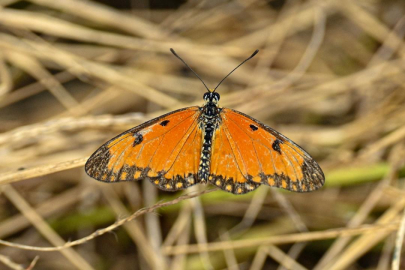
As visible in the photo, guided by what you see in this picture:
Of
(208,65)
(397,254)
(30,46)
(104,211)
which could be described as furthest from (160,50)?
(397,254)

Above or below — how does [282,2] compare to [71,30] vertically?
above

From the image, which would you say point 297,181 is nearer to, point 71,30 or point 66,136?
point 66,136

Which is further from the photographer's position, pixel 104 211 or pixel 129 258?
pixel 129 258

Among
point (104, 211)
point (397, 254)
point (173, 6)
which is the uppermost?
point (173, 6)

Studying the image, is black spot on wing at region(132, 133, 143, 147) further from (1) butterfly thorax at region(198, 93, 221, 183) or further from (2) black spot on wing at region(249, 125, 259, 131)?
(2) black spot on wing at region(249, 125, 259, 131)

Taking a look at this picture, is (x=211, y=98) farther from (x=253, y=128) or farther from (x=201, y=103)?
(x=201, y=103)

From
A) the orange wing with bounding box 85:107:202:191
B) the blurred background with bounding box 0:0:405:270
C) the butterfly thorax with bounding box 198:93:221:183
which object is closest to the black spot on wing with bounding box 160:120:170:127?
the orange wing with bounding box 85:107:202:191
